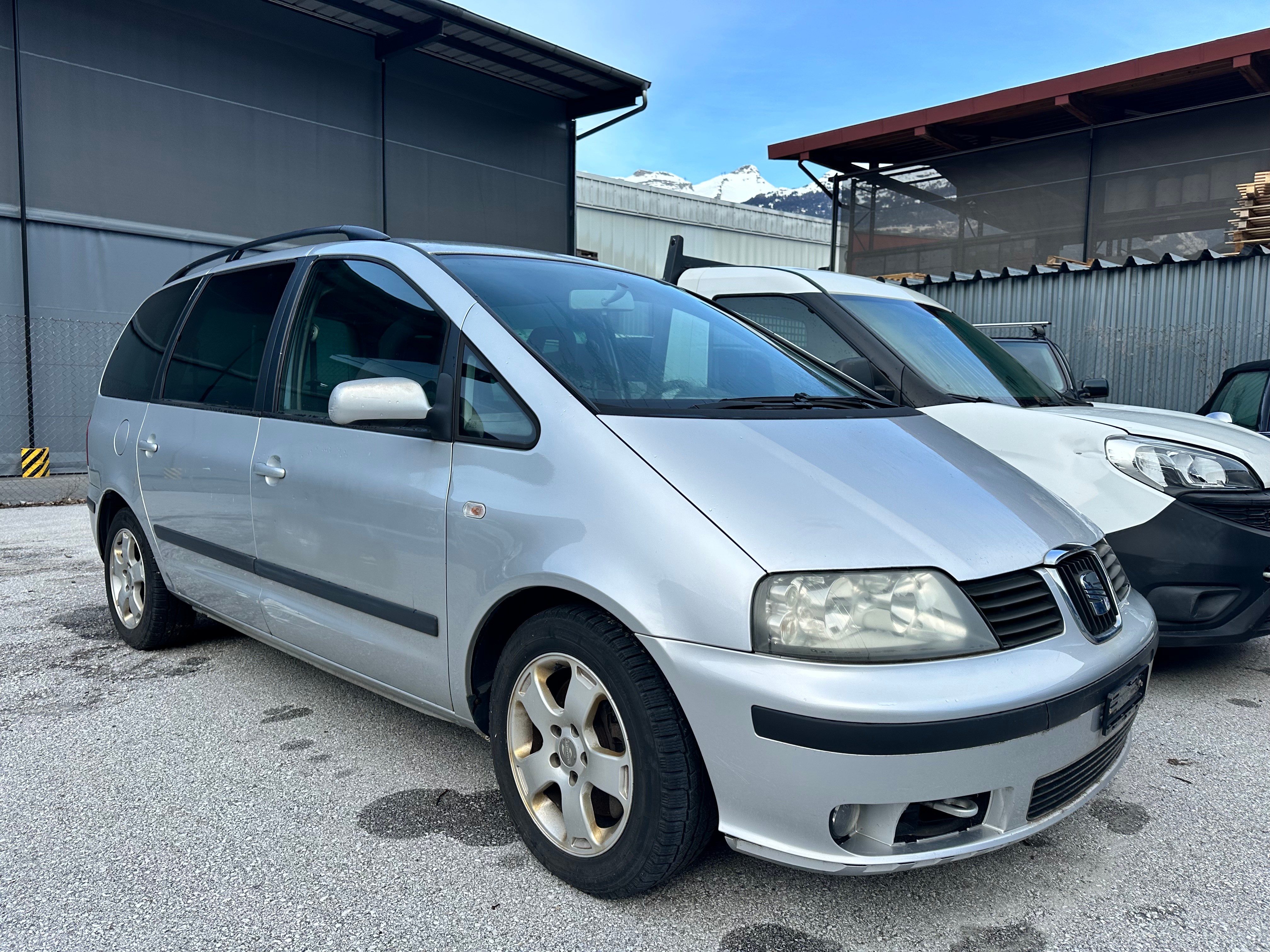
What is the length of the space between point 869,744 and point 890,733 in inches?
1.8

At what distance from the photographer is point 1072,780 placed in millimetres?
2033

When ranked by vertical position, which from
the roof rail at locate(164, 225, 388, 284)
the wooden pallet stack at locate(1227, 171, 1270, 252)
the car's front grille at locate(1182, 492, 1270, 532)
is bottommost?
the car's front grille at locate(1182, 492, 1270, 532)

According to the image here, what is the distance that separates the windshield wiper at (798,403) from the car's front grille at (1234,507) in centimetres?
152

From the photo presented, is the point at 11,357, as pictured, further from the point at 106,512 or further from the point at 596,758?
the point at 596,758

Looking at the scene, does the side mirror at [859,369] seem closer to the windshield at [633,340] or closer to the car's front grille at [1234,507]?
the windshield at [633,340]

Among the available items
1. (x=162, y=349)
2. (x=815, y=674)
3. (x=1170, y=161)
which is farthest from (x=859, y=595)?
(x=1170, y=161)

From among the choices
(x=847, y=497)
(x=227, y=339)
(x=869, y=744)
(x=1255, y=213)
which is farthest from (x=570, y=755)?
(x=1255, y=213)

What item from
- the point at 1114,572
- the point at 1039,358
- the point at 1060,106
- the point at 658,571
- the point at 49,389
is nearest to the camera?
the point at 658,571

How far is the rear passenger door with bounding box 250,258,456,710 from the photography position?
244 cm

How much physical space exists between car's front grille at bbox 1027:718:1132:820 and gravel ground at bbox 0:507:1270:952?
0.87ft

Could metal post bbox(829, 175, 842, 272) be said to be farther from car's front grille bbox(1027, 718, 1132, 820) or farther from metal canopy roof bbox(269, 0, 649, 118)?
car's front grille bbox(1027, 718, 1132, 820)

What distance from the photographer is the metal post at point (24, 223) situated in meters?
11.1

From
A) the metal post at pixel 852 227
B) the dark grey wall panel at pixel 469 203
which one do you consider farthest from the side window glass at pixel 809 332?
the metal post at pixel 852 227

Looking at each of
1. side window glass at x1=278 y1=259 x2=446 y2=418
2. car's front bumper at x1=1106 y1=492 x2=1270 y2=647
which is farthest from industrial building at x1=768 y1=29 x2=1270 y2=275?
side window glass at x1=278 y1=259 x2=446 y2=418
